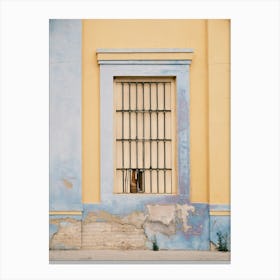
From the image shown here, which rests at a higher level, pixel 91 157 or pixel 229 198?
pixel 91 157

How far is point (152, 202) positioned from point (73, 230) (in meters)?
1.15

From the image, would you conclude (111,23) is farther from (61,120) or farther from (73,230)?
(73,230)

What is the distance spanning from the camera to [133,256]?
26.4 feet

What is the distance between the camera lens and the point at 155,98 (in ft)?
27.0

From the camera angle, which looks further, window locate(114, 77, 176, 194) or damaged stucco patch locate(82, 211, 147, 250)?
window locate(114, 77, 176, 194)

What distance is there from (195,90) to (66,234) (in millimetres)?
2653

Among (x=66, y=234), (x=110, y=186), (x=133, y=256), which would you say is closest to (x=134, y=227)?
(x=133, y=256)

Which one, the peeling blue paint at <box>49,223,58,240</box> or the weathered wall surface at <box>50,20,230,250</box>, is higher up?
the weathered wall surface at <box>50,20,230,250</box>

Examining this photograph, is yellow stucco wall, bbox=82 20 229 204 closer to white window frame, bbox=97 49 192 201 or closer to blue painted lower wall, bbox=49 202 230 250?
white window frame, bbox=97 49 192 201

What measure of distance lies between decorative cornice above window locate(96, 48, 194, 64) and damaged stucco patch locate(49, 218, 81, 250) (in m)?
2.24

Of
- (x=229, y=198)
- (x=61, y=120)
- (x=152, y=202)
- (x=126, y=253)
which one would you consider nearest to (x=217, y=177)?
(x=229, y=198)

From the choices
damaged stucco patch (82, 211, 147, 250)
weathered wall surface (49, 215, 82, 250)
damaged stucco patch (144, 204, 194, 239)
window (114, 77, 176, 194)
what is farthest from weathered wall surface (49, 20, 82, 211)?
damaged stucco patch (144, 204, 194, 239)

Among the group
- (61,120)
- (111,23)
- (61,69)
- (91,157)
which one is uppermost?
(111,23)

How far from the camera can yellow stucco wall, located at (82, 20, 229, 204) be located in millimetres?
8094
